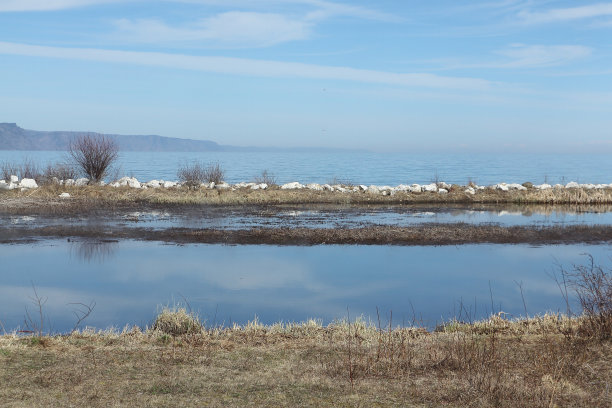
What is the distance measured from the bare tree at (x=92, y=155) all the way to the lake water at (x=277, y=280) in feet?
66.3

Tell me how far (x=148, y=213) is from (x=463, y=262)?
17.2 meters

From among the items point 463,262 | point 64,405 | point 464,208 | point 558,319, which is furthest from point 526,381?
point 464,208

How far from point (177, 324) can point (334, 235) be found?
12585 millimetres

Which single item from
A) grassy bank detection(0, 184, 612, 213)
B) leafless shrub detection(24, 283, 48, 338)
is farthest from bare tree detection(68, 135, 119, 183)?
leafless shrub detection(24, 283, 48, 338)

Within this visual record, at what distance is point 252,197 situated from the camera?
36812mm

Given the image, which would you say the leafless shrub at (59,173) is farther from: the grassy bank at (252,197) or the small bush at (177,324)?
the small bush at (177,324)

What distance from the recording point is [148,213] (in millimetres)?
30297

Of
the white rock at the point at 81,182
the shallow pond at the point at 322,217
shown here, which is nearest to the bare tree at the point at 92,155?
the white rock at the point at 81,182

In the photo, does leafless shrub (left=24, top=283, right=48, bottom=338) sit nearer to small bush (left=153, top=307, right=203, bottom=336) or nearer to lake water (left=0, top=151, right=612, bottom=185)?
small bush (left=153, top=307, right=203, bottom=336)

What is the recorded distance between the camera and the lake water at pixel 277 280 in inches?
500

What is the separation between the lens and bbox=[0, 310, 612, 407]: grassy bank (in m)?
6.96

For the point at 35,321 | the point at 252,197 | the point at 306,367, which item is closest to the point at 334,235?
the point at 35,321

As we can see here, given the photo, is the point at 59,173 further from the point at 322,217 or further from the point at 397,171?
the point at 397,171

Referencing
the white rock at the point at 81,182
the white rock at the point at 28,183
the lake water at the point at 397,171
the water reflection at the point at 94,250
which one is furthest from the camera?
the lake water at the point at 397,171
